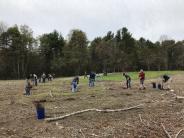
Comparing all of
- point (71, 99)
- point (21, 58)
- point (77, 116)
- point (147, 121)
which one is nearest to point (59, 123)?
point (77, 116)

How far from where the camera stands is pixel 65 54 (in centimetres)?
9075

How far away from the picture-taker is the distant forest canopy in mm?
88969

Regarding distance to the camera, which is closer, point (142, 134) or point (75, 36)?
point (142, 134)

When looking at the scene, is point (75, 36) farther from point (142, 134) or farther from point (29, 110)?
point (142, 134)

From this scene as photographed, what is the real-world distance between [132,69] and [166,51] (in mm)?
11207

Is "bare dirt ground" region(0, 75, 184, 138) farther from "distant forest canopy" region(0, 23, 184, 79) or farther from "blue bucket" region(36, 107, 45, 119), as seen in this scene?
"distant forest canopy" region(0, 23, 184, 79)

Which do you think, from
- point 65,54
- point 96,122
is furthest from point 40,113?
point 65,54

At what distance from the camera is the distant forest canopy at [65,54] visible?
292 feet

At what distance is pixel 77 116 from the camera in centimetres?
2066

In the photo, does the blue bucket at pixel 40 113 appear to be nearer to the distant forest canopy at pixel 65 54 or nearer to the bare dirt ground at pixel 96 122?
the bare dirt ground at pixel 96 122

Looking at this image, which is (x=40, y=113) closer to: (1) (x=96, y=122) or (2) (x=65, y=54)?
(1) (x=96, y=122)

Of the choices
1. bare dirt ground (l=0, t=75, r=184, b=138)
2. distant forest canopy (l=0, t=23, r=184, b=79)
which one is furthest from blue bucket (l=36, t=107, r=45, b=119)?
distant forest canopy (l=0, t=23, r=184, b=79)

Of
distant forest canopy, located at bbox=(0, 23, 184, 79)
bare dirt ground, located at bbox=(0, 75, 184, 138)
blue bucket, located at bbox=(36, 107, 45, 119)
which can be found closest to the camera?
bare dirt ground, located at bbox=(0, 75, 184, 138)

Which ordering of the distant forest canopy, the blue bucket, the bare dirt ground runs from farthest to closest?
1. the distant forest canopy
2. the blue bucket
3. the bare dirt ground
